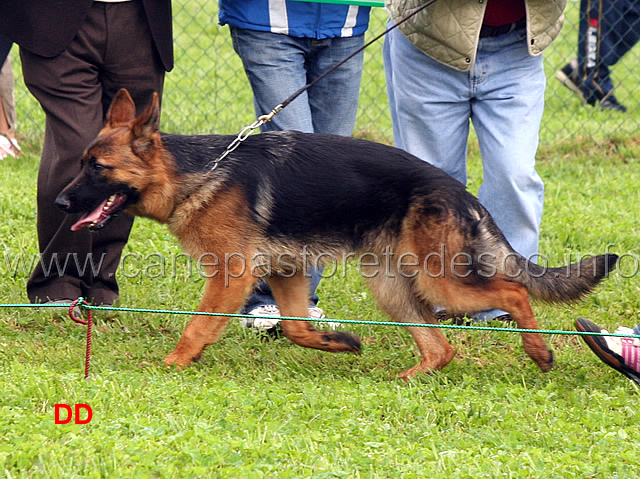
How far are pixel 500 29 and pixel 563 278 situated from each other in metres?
1.22

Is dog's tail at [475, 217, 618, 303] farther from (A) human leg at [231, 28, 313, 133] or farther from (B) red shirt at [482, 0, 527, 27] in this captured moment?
(A) human leg at [231, 28, 313, 133]

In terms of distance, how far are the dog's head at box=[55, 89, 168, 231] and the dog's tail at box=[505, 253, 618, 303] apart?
1.59 metres

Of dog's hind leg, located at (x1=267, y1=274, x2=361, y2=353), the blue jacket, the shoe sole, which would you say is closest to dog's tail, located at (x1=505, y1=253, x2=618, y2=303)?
dog's hind leg, located at (x1=267, y1=274, x2=361, y2=353)

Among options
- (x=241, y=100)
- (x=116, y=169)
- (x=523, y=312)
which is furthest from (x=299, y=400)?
(x=241, y=100)

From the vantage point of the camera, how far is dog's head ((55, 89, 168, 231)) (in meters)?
3.52

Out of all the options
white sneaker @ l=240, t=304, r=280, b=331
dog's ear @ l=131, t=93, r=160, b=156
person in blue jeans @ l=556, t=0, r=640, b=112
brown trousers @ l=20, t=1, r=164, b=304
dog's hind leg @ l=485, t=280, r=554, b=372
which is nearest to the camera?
dog's ear @ l=131, t=93, r=160, b=156

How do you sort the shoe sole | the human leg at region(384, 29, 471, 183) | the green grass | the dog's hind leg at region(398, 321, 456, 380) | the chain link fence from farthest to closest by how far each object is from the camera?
the shoe sole
the chain link fence
the human leg at region(384, 29, 471, 183)
the dog's hind leg at region(398, 321, 456, 380)
the green grass

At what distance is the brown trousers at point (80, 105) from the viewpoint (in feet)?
12.9

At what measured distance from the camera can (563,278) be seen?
12.2ft

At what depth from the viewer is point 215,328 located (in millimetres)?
3682

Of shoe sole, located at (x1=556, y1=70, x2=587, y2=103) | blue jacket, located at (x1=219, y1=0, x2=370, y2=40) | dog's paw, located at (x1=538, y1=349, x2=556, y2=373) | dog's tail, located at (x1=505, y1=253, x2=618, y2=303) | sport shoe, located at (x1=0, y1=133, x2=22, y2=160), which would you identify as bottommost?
sport shoe, located at (x1=0, y1=133, x2=22, y2=160)

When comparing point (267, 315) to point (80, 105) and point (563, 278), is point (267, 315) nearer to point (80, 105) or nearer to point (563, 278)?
point (80, 105)

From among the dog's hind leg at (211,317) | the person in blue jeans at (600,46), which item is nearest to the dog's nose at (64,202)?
the dog's hind leg at (211,317)

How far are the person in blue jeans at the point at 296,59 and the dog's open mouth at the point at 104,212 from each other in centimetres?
89
